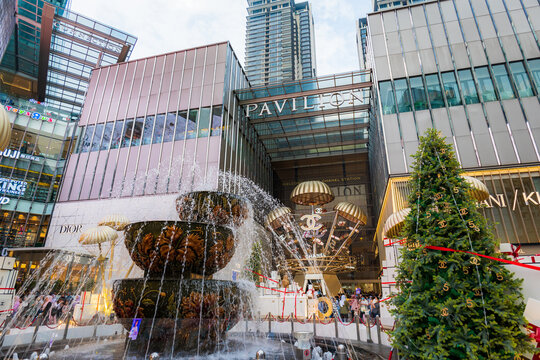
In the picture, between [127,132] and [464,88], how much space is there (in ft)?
74.3

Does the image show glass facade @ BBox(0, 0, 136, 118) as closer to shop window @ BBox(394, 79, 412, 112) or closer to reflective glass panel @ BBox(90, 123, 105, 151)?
reflective glass panel @ BBox(90, 123, 105, 151)

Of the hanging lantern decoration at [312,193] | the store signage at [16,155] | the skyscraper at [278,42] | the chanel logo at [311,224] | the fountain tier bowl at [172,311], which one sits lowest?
the fountain tier bowl at [172,311]

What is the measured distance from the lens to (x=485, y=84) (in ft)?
53.2

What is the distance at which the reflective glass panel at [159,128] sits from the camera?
21.0m

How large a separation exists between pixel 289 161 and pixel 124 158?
747 inches

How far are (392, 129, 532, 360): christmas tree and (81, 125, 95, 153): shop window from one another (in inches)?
976

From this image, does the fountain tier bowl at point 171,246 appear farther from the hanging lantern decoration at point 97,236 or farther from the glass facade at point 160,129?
the glass facade at point 160,129

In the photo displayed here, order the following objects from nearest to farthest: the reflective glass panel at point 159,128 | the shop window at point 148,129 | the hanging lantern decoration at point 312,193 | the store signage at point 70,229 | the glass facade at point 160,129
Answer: the hanging lantern decoration at point 312,193 → the glass facade at point 160,129 → the store signage at point 70,229 → the reflective glass panel at point 159,128 → the shop window at point 148,129

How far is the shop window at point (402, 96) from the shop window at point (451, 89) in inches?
80.3

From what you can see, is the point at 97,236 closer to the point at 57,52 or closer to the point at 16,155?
the point at 16,155

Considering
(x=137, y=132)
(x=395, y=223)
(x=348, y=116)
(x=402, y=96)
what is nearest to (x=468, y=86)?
(x=402, y=96)

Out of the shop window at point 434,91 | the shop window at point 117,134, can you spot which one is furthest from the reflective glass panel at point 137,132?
the shop window at point 434,91

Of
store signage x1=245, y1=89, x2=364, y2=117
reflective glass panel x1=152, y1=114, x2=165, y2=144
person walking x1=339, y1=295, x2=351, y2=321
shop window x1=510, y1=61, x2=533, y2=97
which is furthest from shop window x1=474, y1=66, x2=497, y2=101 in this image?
reflective glass panel x1=152, y1=114, x2=165, y2=144

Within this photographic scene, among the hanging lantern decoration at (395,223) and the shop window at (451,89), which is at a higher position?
the shop window at (451,89)
